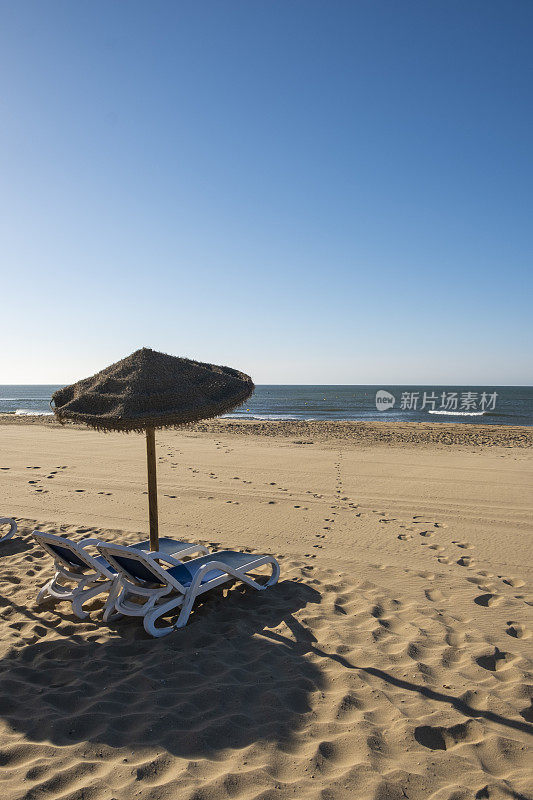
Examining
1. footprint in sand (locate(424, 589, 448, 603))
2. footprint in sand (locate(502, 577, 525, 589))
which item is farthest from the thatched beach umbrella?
footprint in sand (locate(502, 577, 525, 589))

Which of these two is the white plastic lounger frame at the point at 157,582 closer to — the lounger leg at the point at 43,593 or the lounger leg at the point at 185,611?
the lounger leg at the point at 185,611

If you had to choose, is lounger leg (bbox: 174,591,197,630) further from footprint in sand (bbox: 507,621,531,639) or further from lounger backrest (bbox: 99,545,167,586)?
footprint in sand (bbox: 507,621,531,639)

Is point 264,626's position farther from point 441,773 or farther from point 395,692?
point 441,773

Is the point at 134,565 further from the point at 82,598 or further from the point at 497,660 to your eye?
the point at 497,660

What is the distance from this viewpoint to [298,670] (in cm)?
337

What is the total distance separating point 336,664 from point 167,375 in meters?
2.55

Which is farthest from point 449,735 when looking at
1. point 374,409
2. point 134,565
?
point 374,409

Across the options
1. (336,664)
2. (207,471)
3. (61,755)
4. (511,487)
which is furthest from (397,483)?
(61,755)

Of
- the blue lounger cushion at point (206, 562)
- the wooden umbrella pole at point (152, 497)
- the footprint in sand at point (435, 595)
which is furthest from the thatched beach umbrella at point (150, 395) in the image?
the footprint in sand at point (435, 595)

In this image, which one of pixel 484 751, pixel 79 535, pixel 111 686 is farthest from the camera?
pixel 79 535

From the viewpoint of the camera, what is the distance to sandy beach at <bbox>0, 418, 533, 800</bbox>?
2.44 m

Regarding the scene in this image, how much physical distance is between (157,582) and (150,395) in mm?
1507

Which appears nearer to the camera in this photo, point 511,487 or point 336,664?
point 336,664

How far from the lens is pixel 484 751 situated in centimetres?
262
